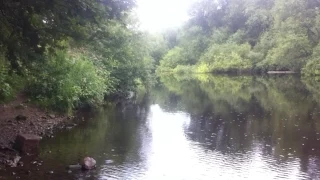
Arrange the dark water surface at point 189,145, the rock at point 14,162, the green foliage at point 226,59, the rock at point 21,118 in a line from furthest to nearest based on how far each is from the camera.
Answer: the green foliage at point 226,59 → the rock at point 21,118 → the dark water surface at point 189,145 → the rock at point 14,162

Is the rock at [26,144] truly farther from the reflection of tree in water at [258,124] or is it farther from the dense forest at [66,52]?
the reflection of tree in water at [258,124]

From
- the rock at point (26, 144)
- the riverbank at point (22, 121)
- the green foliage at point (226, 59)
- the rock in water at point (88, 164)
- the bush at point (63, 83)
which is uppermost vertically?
the green foliage at point (226, 59)

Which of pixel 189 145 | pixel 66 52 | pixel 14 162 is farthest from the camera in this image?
pixel 66 52

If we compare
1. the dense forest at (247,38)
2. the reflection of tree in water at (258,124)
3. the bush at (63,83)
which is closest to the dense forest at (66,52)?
the bush at (63,83)

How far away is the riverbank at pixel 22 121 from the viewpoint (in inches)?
526

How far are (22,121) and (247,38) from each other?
204 ft

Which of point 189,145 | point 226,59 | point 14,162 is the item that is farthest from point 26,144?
point 226,59

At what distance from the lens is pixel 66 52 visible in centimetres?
2014

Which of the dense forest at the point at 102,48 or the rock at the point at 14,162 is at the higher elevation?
the dense forest at the point at 102,48

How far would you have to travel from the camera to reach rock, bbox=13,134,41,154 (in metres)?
12.6

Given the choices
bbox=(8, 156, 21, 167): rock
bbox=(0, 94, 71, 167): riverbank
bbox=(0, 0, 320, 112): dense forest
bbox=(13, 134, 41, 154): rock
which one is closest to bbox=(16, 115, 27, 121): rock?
bbox=(0, 94, 71, 167): riverbank

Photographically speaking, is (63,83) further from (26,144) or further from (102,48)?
(26,144)

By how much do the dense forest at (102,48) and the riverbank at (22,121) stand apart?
50 cm

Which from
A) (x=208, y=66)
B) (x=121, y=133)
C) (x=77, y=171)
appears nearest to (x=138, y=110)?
(x=121, y=133)
